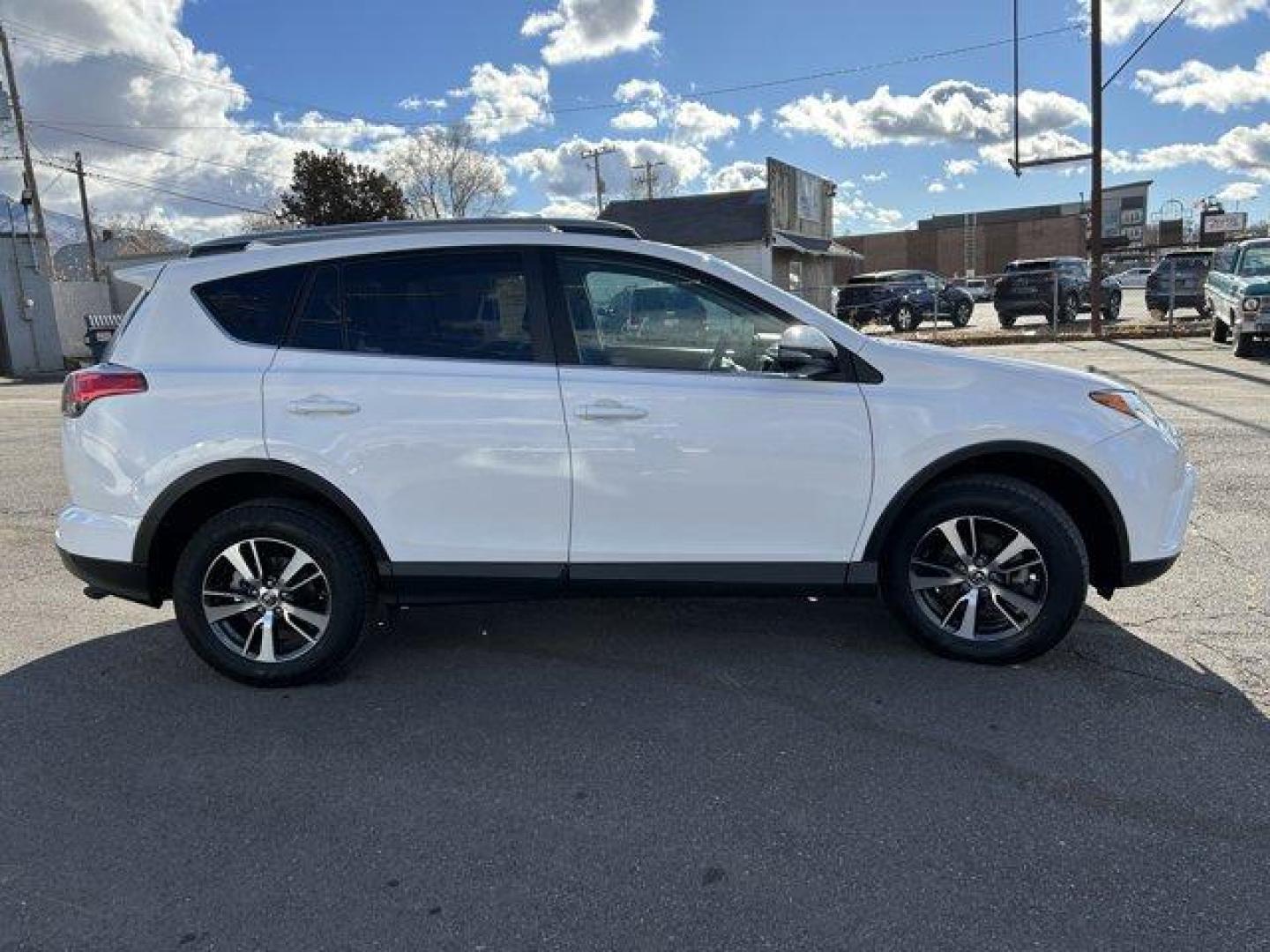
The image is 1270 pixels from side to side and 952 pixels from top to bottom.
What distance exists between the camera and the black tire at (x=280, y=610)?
383cm

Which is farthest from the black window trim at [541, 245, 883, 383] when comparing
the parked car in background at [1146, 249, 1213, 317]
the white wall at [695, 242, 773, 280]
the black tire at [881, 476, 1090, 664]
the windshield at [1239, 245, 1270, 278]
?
the white wall at [695, 242, 773, 280]

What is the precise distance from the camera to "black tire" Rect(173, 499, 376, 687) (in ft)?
12.6

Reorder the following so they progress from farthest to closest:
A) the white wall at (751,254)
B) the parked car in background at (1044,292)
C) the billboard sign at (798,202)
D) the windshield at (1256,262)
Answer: the billboard sign at (798,202)
the white wall at (751,254)
the parked car in background at (1044,292)
the windshield at (1256,262)

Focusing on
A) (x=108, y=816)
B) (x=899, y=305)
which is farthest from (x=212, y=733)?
(x=899, y=305)

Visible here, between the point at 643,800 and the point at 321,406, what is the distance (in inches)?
78.1

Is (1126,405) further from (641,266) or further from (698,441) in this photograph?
(641,266)

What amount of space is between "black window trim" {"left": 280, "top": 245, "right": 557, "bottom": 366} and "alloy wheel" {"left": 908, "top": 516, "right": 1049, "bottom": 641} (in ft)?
Result: 5.85

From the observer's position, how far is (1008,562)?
3.87 m

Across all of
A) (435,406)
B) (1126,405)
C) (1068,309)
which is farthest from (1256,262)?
(435,406)

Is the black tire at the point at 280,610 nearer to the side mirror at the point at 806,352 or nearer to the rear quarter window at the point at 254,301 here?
the rear quarter window at the point at 254,301

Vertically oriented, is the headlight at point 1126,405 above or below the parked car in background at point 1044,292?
below

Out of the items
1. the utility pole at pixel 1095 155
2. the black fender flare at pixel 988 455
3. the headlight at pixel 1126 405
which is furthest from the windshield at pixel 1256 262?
the black fender flare at pixel 988 455

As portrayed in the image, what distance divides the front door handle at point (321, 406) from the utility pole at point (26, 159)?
28.4 metres

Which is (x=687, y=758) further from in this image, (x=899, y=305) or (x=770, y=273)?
(x=770, y=273)
